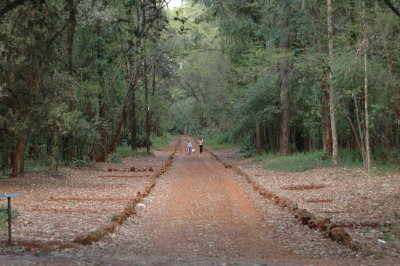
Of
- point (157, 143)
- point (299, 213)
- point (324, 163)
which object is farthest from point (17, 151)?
point (157, 143)

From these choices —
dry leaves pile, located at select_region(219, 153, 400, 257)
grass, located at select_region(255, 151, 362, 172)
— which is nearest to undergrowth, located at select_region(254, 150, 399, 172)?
grass, located at select_region(255, 151, 362, 172)

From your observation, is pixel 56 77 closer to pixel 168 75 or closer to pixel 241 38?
pixel 241 38

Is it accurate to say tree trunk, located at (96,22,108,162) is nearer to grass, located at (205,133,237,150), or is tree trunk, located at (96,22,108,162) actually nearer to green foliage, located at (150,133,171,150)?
green foliage, located at (150,133,171,150)

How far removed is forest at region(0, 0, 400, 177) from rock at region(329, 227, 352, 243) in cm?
364

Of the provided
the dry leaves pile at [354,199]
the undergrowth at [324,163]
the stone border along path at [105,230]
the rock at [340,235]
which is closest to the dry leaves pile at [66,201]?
the stone border along path at [105,230]

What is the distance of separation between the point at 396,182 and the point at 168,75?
24.0 metres

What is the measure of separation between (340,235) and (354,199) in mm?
5191

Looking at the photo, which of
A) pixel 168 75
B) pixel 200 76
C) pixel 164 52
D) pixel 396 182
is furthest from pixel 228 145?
pixel 396 182

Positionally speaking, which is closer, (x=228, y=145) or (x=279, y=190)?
(x=279, y=190)

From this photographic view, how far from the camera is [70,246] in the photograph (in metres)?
7.85

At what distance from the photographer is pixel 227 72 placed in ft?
135

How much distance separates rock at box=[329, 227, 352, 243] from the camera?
27.1 ft

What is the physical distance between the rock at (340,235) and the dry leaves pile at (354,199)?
22 centimetres

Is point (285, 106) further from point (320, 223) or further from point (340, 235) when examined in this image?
point (340, 235)
